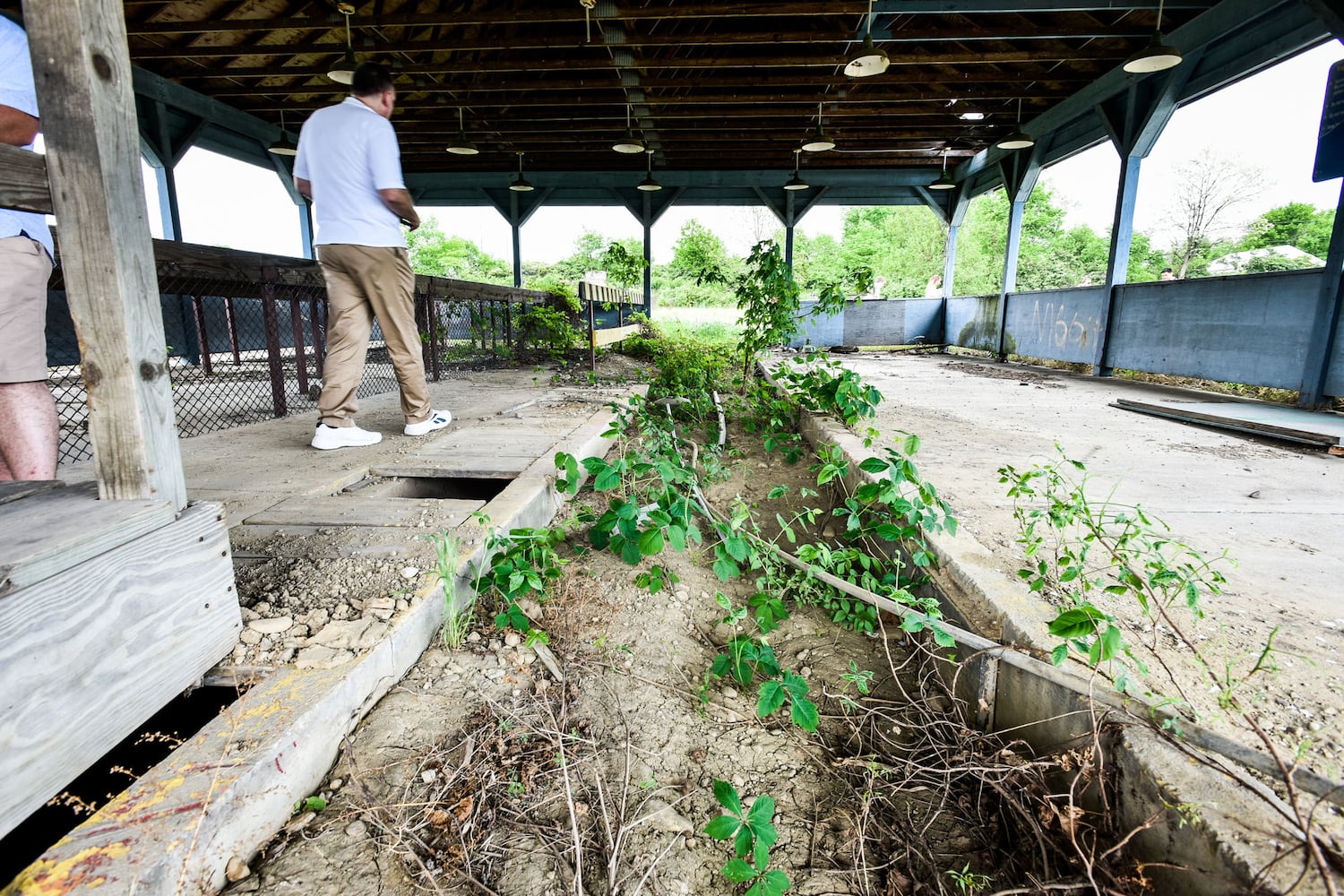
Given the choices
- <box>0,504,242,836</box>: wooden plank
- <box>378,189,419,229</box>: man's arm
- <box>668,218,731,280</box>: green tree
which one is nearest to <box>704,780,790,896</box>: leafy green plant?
<box>0,504,242,836</box>: wooden plank

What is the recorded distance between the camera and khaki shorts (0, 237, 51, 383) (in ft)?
5.28

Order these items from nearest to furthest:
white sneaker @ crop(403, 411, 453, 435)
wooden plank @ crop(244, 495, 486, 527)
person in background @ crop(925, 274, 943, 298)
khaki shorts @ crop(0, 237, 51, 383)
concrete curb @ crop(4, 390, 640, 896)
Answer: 1. concrete curb @ crop(4, 390, 640, 896)
2. khaki shorts @ crop(0, 237, 51, 383)
3. wooden plank @ crop(244, 495, 486, 527)
4. white sneaker @ crop(403, 411, 453, 435)
5. person in background @ crop(925, 274, 943, 298)

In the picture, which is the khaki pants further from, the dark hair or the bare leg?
the bare leg

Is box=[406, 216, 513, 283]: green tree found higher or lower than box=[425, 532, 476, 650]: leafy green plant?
higher

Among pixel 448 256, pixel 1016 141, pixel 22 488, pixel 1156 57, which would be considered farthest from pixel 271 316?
pixel 448 256

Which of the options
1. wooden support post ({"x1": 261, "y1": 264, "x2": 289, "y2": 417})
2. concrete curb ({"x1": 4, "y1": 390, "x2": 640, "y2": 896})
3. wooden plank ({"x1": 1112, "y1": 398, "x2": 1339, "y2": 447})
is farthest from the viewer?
wooden plank ({"x1": 1112, "y1": 398, "x2": 1339, "y2": 447})

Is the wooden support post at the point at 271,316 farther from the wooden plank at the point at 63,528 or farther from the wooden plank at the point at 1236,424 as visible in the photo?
the wooden plank at the point at 1236,424

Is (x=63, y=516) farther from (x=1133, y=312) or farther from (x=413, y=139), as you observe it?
(x=413, y=139)

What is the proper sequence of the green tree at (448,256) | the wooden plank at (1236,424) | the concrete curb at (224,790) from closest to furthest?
1. the concrete curb at (224,790)
2. the wooden plank at (1236,424)
3. the green tree at (448,256)

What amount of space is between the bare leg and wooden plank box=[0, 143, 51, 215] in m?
0.90

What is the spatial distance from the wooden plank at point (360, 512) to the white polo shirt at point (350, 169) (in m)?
1.43

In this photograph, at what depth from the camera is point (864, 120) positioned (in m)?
12.3

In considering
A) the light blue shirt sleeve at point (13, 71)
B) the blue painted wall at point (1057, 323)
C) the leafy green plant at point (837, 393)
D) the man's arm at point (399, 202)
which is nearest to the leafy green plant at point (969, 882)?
the leafy green plant at point (837, 393)

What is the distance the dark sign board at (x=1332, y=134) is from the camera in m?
5.23
